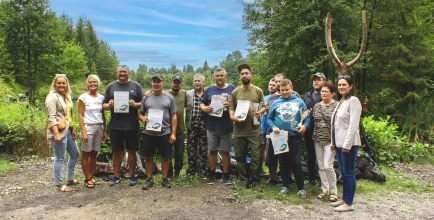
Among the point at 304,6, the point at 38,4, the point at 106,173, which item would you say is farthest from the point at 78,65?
the point at 106,173

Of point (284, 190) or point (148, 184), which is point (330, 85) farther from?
point (148, 184)

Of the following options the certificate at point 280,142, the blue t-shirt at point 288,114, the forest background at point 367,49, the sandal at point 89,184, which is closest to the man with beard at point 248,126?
the blue t-shirt at point 288,114

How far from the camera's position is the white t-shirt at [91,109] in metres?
5.30

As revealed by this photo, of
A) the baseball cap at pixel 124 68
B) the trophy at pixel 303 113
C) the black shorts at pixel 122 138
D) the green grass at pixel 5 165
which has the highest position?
the baseball cap at pixel 124 68

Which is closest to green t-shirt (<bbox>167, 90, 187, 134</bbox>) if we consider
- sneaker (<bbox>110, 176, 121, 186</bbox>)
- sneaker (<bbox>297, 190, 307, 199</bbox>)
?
sneaker (<bbox>110, 176, 121, 186</bbox>)

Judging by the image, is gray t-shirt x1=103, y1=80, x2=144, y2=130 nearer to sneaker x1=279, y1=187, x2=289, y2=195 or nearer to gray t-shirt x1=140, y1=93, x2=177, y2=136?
gray t-shirt x1=140, y1=93, x2=177, y2=136

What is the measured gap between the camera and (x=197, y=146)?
593 centimetres

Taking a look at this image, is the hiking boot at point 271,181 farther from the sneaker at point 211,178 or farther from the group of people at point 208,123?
the sneaker at point 211,178

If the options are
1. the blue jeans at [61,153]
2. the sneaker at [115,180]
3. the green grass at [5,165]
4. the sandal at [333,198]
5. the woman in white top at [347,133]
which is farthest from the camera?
the green grass at [5,165]

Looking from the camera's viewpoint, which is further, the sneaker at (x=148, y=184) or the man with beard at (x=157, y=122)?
the sneaker at (x=148, y=184)

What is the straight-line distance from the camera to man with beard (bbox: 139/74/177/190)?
5250 millimetres

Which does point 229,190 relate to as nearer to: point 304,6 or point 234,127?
point 234,127

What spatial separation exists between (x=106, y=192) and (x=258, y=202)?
2.39 m

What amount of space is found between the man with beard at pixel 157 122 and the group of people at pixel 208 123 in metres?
0.02
